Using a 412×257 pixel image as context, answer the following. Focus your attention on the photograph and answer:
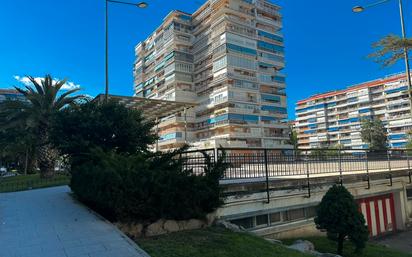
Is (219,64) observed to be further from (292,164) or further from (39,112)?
(292,164)

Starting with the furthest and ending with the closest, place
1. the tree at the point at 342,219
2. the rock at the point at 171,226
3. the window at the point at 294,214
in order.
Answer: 1. the window at the point at 294,214
2. the tree at the point at 342,219
3. the rock at the point at 171,226

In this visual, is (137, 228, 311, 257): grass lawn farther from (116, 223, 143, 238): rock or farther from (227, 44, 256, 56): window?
(227, 44, 256, 56): window

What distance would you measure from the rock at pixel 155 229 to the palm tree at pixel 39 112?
18.8 m

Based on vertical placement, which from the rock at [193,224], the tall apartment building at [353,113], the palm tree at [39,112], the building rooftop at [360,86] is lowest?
the rock at [193,224]

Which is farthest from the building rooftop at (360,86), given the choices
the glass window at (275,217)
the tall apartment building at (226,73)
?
the glass window at (275,217)

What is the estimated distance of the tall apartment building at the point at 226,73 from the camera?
6950 cm

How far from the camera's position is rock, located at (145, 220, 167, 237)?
24.0ft

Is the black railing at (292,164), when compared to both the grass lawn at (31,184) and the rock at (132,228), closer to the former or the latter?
the rock at (132,228)

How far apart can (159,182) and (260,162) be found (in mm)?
4440

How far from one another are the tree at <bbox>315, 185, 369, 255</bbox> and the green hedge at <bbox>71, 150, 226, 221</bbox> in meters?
3.16

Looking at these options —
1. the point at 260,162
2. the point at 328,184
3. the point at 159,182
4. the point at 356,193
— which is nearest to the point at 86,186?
the point at 159,182

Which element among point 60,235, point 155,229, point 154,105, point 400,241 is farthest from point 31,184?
point 400,241

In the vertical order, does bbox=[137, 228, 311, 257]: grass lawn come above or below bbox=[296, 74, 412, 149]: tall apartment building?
below

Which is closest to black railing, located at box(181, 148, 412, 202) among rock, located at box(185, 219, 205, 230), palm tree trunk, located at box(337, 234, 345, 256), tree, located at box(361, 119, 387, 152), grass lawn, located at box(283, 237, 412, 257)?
rock, located at box(185, 219, 205, 230)
